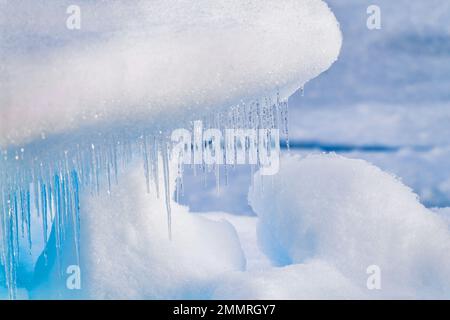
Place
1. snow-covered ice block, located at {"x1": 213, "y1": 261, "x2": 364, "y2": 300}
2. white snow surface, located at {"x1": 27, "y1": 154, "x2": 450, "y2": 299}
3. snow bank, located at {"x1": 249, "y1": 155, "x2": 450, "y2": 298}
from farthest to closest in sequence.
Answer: snow bank, located at {"x1": 249, "y1": 155, "x2": 450, "y2": 298} < white snow surface, located at {"x1": 27, "y1": 154, "x2": 450, "y2": 299} < snow-covered ice block, located at {"x1": 213, "y1": 261, "x2": 364, "y2": 300}

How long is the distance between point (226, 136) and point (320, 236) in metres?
1.34

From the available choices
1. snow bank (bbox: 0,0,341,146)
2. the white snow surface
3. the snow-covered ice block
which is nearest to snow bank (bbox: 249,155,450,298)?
the white snow surface

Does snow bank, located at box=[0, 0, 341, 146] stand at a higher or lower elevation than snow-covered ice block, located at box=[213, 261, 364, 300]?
higher

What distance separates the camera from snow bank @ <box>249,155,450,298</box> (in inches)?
195

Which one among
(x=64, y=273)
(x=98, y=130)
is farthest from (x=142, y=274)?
(x=98, y=130)

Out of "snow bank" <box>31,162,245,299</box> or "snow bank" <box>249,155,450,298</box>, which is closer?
"snow bank" <box>31,162,245,299</box>

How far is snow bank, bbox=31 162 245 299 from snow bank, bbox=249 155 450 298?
28.5 inches

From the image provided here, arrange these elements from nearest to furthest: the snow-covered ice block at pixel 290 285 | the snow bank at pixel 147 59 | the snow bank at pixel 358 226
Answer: the snow bank at pixel 147 59, the snow-covered ice block at pixel 290 285, the snow bank at pixel 358 226

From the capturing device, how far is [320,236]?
5.15 metres

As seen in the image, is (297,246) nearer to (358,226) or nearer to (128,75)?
(358,226)

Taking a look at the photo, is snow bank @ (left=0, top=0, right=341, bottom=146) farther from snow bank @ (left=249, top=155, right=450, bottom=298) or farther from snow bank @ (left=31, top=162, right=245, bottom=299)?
snow bank @ (left=249, top=155, right=450, bottom=298)

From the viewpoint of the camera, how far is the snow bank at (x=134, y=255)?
468 cm

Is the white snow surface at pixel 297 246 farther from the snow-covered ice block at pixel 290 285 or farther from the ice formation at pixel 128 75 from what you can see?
the ice formation at pixel 128 75

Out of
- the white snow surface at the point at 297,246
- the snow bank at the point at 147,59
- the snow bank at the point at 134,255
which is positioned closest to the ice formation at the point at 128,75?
the snow bank at the point at 147,59
